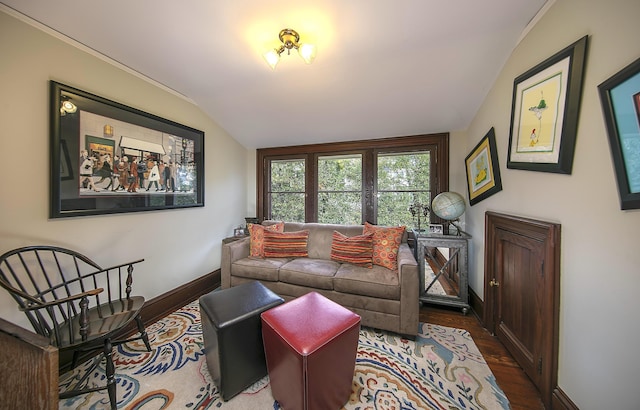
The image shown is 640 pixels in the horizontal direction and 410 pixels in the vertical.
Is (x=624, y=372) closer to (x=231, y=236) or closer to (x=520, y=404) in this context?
(x=520, y=404)

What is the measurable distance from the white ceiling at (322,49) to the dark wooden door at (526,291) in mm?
1383

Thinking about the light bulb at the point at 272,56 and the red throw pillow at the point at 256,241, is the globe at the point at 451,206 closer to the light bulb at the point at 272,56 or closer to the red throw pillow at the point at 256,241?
the red throw pillow at the point at 256,241

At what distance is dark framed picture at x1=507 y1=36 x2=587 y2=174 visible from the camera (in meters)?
1.18

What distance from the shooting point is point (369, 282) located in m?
2.08

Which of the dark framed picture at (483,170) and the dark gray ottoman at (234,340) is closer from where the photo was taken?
the dark gray ottoman at (234,340)

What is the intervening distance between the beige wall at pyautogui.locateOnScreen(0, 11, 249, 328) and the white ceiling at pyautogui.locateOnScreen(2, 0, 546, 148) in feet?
0.56

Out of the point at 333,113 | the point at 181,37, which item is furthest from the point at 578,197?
the point at 181,37

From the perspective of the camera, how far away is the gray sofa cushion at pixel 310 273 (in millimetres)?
2248

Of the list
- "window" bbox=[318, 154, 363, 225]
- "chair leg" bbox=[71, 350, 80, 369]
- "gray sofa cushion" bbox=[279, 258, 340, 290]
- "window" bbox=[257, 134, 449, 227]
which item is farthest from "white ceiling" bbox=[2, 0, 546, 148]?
"chair leg" bbox=[71, 350, 80, 369]

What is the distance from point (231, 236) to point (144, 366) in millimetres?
1961

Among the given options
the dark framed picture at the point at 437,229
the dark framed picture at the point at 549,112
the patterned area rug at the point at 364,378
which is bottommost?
the patterned area rug at the point at 364,378

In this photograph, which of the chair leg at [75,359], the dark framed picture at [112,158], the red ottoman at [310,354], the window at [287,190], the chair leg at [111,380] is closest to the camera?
the red ottoman at [310,354]

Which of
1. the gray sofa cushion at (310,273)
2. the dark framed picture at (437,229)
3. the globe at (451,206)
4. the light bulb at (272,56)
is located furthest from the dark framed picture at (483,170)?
the light bulb at (272,56)

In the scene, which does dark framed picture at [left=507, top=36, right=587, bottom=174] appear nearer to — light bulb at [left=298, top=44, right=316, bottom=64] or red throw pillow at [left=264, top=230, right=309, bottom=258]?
light bulb at [left=298, top=44, right=316, bottom=64]
